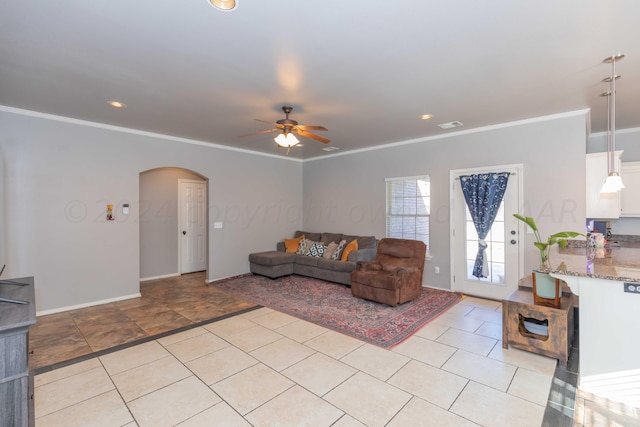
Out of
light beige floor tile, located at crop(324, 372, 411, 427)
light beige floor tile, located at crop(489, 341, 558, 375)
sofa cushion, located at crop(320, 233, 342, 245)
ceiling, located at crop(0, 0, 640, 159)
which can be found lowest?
light beige floor tile, located at crop(324, 372, 411, 427)

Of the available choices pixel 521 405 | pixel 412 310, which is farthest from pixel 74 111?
pixel 521 405

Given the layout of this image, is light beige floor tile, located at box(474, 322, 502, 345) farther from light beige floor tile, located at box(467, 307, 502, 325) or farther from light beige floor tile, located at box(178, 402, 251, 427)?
light beige floor tile, located at box(178, 402, 251, 427)

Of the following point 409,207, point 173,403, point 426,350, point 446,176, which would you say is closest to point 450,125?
point 446,176

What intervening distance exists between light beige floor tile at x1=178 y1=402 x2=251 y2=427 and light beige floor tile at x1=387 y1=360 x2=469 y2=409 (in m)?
1.23

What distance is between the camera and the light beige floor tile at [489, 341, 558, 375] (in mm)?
2670

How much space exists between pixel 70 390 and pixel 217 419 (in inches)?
52.7

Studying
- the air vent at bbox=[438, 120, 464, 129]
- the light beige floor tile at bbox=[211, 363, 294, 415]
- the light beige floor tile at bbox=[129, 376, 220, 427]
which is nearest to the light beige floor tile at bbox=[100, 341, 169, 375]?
the light beige floor tile at bbox=[129, 376, 220, 427]

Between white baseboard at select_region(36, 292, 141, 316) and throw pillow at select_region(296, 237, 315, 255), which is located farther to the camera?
throw pillow at select_region(296, 237, 315, 255)

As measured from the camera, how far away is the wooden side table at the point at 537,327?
273 centimetres

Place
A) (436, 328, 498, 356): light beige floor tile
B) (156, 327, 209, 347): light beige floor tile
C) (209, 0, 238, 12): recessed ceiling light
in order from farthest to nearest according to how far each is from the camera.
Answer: (156, 327, 209, 347): light beige floor tile < (436, 328, 498, 356): light beige floor tile < (209, 0, 238, 12): recessed ceiling light

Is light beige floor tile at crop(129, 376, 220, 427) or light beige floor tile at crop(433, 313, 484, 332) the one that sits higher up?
light beige floor tile at crop(433, 313, 484, 332)

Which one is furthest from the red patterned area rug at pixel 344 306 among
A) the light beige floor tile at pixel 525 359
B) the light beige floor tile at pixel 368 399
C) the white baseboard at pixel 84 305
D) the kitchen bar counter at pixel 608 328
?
the kitchen bar counter at pixel 608 328

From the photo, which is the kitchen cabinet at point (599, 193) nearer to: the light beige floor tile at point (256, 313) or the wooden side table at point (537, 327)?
the wooden side table at point (537, 327)

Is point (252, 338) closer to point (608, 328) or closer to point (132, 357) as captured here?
point (132, 357)
